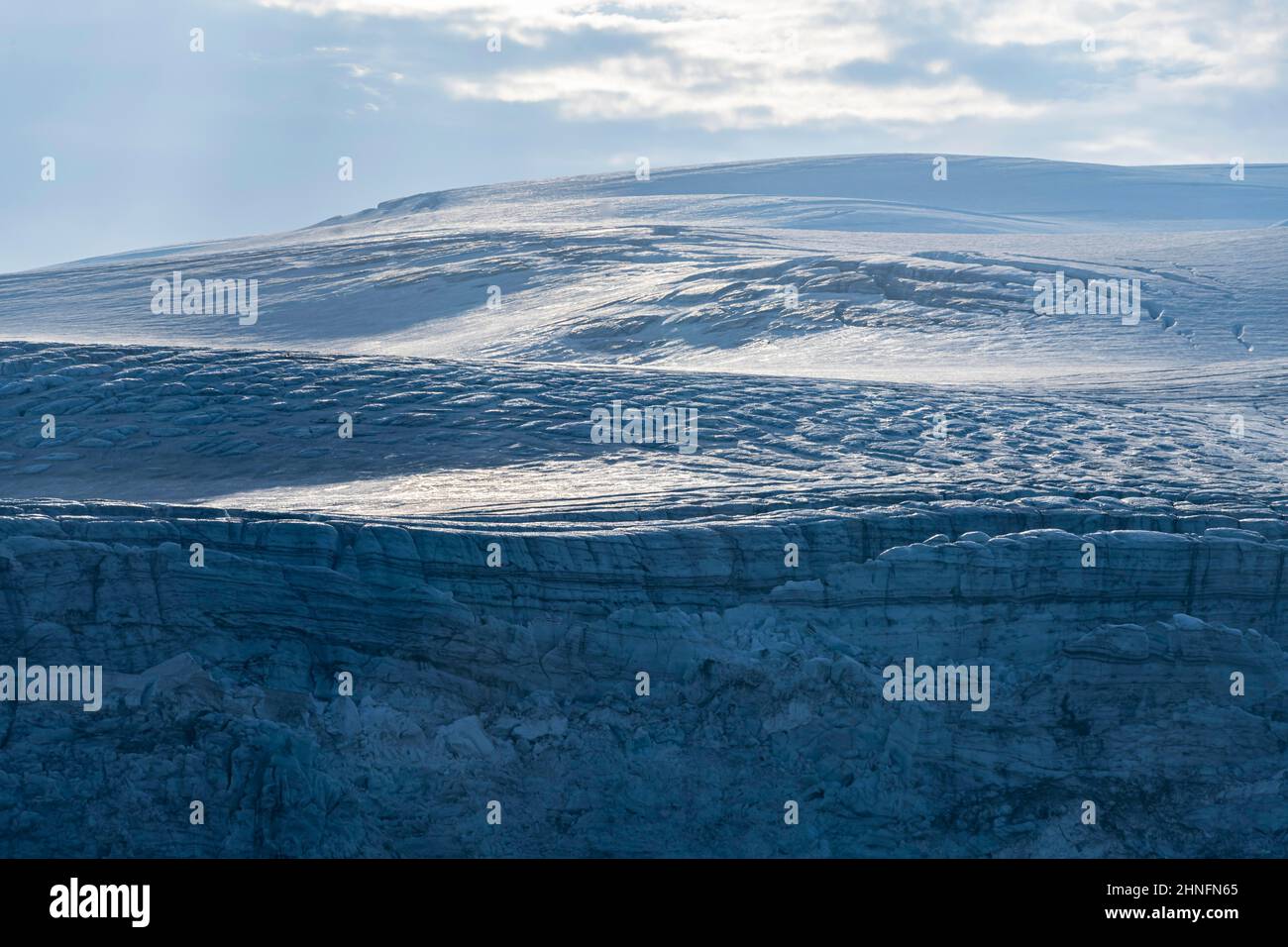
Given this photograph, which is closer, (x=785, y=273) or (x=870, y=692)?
(x=870, y=692)

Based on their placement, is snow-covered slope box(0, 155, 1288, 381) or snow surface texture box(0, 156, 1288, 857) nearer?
snow surface texture box(0, 156, 1288, 857)

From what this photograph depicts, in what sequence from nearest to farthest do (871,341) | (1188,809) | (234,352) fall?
(1188,809), (234,352), (871,341)

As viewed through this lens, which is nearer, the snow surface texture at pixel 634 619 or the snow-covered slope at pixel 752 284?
the snow surface texture at pixel 634 619

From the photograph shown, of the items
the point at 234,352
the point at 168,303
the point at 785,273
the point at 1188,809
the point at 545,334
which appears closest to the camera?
the point at 1188,809

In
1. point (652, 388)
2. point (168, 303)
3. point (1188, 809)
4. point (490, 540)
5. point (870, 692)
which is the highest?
point (168, 303)

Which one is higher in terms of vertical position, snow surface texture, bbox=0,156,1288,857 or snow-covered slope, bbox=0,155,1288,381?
snow-covered slope, bbox=0,155,1288,381

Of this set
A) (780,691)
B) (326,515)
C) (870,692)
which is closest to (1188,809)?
(870,692)

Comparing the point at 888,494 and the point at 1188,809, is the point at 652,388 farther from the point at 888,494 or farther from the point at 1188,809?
the point at 1188,809

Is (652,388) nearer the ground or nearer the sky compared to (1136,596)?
nearer the sky
